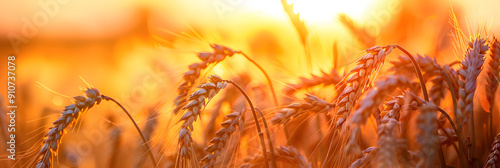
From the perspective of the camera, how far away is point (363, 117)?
504 millimetres

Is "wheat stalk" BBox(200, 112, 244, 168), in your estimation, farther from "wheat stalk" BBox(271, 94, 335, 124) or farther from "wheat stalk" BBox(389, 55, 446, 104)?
"wheat stalk" BBox(389, 55, 446, 104)

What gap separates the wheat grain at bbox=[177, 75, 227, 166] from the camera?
2.10 feet

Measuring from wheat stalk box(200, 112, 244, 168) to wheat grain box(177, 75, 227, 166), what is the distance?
0.04 metres

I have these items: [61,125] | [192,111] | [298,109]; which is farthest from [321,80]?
[61,125]

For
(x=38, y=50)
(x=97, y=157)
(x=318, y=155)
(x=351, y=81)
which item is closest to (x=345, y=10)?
(x=318, y=155)

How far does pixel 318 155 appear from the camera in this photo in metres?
0.85

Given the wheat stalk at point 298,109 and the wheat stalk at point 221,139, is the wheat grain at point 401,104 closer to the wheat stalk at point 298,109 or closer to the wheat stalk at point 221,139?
the wheat stalk at point 298,109

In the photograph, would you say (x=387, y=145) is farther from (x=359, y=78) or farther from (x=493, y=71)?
(x=493, y=71)

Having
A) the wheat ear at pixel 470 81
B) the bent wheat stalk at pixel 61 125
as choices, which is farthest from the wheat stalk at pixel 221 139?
the wheat ear at pixel 470 81

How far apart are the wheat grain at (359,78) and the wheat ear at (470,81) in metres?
0.19

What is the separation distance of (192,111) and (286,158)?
191 millimetres

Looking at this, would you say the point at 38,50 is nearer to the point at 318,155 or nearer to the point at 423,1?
the point at 318,155

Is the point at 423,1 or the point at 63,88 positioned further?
the point at 423,1

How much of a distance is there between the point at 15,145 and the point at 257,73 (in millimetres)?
656
